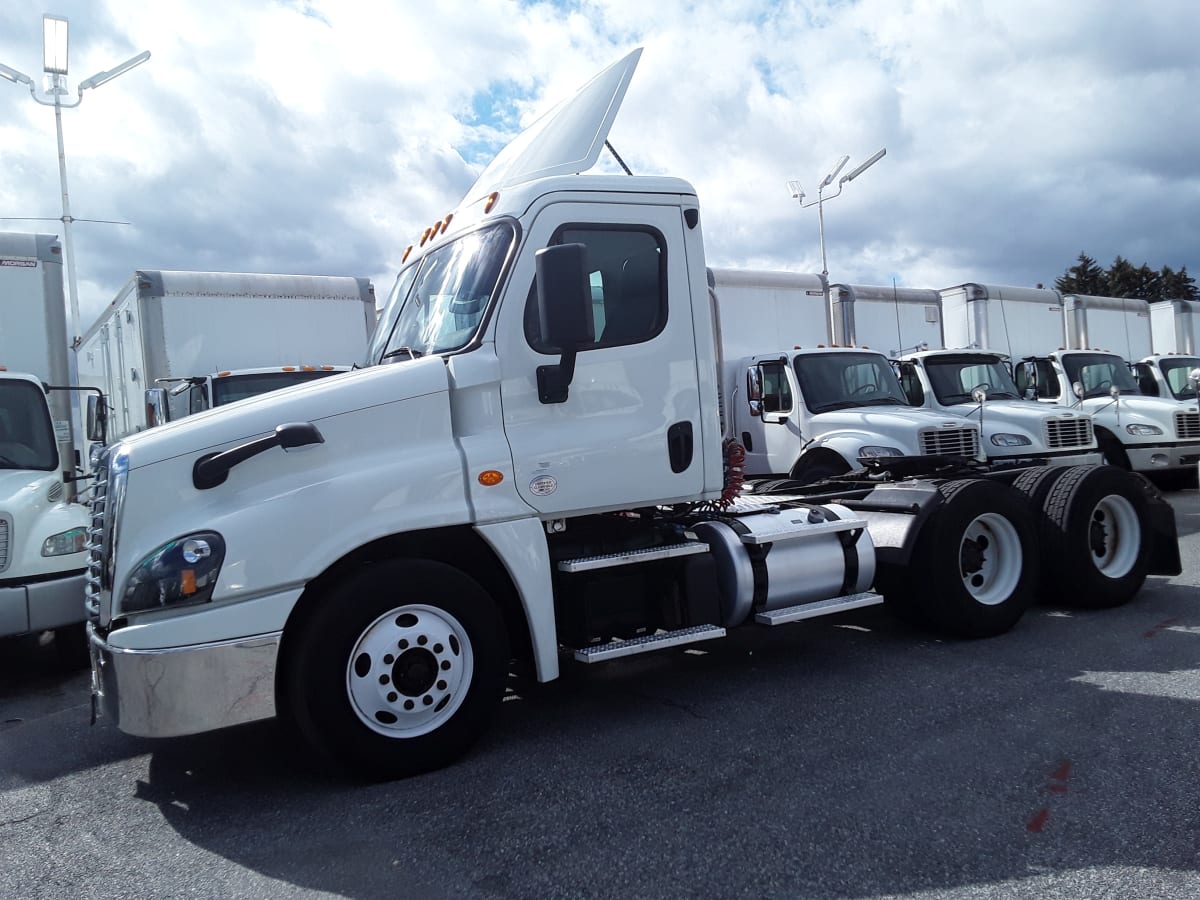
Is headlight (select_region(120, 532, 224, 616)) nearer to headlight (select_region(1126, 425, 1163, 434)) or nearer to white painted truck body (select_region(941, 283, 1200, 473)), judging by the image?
white painted truck body (select_region(941, 283, 1200, 473))

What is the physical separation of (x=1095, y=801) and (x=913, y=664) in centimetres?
197

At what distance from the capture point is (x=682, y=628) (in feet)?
16.1

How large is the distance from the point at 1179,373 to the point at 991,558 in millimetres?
12715

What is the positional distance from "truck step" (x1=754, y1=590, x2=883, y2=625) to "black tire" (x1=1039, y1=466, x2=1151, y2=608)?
1807 mm

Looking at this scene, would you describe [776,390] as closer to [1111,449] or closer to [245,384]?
[245,384]

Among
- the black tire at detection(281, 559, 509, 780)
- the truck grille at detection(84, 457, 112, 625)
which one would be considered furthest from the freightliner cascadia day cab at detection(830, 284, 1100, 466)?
the truck grille at detection(84, 457, 112, 625)

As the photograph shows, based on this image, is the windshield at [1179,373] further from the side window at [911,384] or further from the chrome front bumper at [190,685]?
the chrome front bumper at [190,685]

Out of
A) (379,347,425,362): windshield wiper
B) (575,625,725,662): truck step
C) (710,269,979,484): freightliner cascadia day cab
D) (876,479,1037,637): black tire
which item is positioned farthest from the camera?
(710,269,979,484): freightliner cascadia day cab

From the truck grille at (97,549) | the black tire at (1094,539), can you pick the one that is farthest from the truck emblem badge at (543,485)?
the black tire at (1094,539)

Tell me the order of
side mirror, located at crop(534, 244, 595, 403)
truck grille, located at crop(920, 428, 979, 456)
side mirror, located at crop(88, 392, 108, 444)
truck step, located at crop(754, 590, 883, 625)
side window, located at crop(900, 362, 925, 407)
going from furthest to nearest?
side window, located at crop(900, 362, 925, 407) → truck grille, located at crop(920, 428, 979, 456) → side mirror, located at crop(88, 392, 108, 444) → truck step, located at crop(754, 590, 883, 625) → side mirror, located at crop(534, 244, 595, 403)

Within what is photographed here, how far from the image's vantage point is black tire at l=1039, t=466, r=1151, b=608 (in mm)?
6555

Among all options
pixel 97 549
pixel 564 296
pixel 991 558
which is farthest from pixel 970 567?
pixel 97 549

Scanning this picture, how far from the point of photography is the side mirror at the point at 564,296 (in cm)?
408

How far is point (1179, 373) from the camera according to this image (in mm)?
16391
